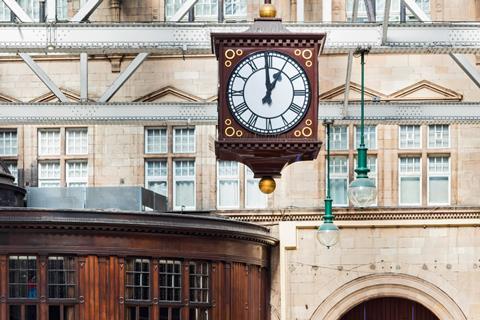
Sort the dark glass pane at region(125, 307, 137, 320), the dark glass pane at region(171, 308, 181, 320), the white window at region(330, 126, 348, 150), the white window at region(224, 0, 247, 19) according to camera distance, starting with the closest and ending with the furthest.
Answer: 1. the dark glass pane at region(125, 307, 137, 320)
2. the dark glass pane at region(171, 308, 181, 320)
3. the white window at region(330, 126, 348, 150)
4. the white window at region(224, 0, 247, 19)

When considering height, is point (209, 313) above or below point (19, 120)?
below

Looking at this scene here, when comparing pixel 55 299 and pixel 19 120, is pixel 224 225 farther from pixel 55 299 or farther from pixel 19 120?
pixel 19 120

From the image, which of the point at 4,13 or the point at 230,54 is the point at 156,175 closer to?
the point at 4,13

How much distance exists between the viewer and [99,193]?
130 ft

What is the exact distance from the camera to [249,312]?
131 ft

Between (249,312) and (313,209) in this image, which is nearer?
(249,312)

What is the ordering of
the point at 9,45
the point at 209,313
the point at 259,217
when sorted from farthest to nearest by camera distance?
1. the point at 259,217
2. the point at 209,313
3. the point at 9,45

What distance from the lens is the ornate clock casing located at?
21.9 m

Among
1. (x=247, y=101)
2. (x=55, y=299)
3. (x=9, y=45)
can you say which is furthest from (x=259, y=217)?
(x=247, y=101)

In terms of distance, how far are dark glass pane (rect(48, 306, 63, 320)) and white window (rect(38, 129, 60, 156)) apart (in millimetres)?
8203

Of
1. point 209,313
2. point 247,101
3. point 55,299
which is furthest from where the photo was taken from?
point 209,313

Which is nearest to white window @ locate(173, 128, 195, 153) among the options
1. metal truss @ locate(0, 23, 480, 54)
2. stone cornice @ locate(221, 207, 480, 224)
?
stone cornice @ locate(221, 207, 480, 224)

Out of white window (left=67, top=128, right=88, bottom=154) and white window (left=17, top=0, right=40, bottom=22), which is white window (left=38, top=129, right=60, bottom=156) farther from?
white window (left=17, top=0, right=40, bottom=22)

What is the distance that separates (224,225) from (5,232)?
4.89 m
